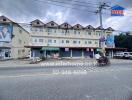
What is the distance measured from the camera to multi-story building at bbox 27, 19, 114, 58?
140 ft

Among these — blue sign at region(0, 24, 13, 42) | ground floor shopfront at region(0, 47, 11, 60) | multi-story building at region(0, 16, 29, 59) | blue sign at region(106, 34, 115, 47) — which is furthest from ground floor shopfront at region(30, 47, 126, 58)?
blue sign at region(0, 24, 13, 42)

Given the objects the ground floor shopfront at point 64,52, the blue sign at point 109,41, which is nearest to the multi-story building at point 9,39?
the ground floor shopfront at point 64,52

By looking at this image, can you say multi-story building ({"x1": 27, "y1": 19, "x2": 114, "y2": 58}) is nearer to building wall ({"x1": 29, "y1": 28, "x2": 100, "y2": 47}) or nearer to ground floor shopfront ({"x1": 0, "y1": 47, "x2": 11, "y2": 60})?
building wall ({"x1": 29, "y1": 28, "x2": 100, "y2": 47})

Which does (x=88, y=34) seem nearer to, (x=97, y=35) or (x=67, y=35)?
(x=97, y=35)

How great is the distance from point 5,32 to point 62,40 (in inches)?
569

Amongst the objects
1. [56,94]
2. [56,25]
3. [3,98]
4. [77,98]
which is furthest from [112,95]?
[56,25]

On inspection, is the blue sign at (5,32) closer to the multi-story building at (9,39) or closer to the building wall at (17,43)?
the multi-story building at (9,39)

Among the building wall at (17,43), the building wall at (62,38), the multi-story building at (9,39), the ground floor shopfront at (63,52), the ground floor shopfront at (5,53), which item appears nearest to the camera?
the ground floor shopfront at (5,53)

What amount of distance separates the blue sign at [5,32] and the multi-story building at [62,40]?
519 centimetres

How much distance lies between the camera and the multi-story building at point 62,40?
42.6m

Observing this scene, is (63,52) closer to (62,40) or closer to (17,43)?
(62,40)

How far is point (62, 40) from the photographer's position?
45.8 metres

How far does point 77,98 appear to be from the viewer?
5789 millimetres

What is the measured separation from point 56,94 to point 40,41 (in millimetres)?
38283
